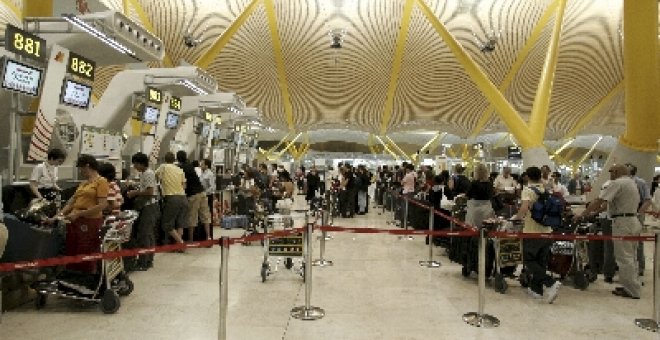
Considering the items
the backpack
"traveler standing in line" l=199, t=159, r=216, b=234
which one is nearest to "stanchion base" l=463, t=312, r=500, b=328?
the backpack

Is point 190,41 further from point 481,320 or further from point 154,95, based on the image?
point 481,320

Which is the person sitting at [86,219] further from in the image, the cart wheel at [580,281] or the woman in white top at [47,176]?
the cart wheel at [580,281]

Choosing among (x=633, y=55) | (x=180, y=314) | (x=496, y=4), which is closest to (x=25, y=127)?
(x=180, y=314)

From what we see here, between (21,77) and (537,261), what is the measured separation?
7170 millimetres

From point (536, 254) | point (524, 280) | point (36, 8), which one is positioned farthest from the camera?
point (36, 8)

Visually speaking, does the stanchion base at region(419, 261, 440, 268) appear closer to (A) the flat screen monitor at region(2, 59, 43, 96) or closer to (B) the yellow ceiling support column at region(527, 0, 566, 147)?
(A) the flat screen monitor at region(2, 59, 43, 96)

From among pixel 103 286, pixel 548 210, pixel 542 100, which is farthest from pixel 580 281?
pixel 542 100

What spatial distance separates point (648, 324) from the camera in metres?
5.00

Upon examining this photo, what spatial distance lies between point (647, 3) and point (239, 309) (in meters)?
10.6

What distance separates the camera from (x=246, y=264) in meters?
7.58

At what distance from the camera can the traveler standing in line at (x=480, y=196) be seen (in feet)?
24.1

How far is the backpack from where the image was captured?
5957 millimetres

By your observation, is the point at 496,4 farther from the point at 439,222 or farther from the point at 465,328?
the point at 465,328

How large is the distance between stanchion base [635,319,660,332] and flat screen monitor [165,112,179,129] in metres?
10.4
